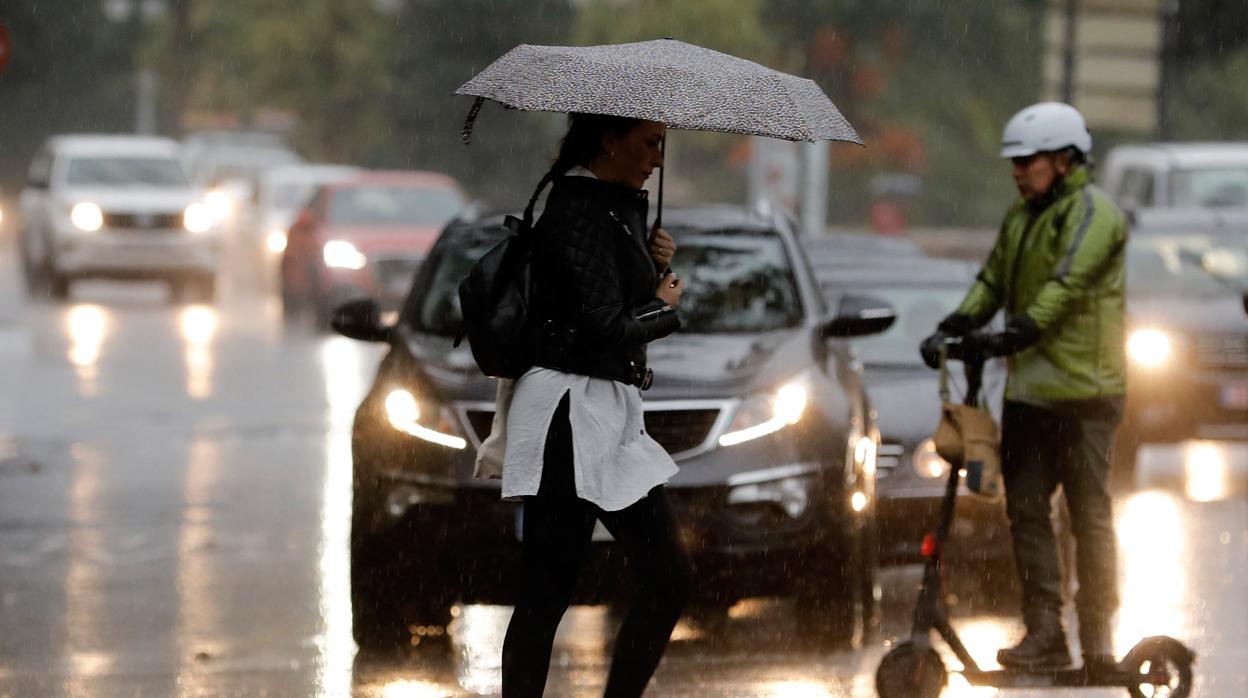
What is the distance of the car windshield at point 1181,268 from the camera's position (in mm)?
13898

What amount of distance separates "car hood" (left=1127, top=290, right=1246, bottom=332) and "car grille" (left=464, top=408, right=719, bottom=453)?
18.9 feet

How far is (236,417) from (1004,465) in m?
9.57

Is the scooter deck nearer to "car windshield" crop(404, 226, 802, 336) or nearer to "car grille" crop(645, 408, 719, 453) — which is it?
"car grille" crop(645, 408, 719, 453)

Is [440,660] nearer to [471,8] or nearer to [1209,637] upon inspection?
[1209,637]

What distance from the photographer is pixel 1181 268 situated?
14188 millimetres

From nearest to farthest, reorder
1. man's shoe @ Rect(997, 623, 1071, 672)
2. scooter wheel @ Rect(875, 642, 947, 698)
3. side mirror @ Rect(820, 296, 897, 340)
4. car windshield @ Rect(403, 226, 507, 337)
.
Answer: scooter wheel @ Rect(875, 642, 947, 698) < man's shoe @ Rect(997, 623, 1071, 672) < side mirror @ Rect(820, 296, 897, 340) < car windshield @ Rect(403, 226, 507, 337)

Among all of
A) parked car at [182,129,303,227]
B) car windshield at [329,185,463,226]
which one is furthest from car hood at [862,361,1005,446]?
parked car at [182,129,303,227]

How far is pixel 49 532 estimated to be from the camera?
10.7m

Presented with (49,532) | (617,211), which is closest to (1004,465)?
(617,211)

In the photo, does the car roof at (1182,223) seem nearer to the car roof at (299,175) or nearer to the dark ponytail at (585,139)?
the dark ponytail at (585,139)

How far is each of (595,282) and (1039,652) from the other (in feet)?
6.97

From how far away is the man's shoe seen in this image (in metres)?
6.75

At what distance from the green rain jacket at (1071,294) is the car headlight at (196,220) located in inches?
911

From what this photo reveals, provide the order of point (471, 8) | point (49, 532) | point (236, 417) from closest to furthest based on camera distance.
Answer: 1. point (49, 532)
2. point (236, 417)
3. point (471, 8)
